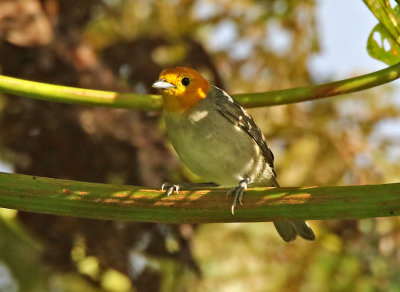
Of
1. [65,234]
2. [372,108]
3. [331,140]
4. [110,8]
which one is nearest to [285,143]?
[331,140]

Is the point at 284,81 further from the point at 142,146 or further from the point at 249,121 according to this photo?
the point at 142,146

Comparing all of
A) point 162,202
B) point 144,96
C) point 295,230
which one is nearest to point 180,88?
point 144,96

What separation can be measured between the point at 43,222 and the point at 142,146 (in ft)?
2.12

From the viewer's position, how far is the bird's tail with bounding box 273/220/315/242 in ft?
10.2

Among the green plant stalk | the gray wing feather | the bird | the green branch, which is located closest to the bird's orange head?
the bird

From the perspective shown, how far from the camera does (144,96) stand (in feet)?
8.46

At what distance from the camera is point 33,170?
3152mm

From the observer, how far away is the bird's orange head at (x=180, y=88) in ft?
10.7

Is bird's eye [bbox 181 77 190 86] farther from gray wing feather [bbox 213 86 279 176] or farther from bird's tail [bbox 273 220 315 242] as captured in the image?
bird's tail [bbox 273 220 315 242]

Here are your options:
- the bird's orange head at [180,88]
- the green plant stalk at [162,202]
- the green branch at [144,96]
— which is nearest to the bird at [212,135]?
the bird's orange head at [180,88]

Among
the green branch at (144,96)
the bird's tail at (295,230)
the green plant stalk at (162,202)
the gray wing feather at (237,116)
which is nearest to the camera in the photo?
the green plant stalk at (162,202)

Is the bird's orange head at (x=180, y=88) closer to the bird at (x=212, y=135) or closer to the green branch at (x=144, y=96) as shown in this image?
the bird at (x=212, y=135)

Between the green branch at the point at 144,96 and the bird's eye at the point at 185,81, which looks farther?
the bird's eye at the point at 185,81

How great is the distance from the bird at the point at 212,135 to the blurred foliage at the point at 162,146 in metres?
0.19
